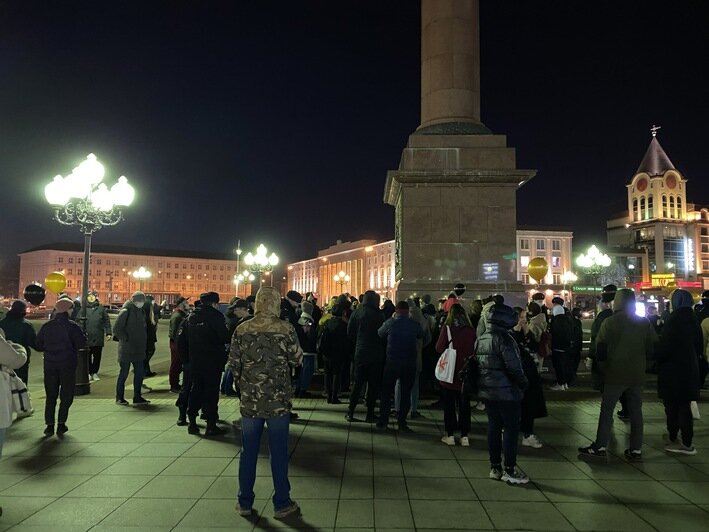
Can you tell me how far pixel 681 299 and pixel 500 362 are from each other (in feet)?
10.8

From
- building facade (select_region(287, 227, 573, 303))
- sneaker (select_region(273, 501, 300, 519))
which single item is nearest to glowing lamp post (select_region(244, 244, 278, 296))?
building facade (select_region(287, 227, 573, 303))

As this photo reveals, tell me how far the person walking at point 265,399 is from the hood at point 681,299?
5.33 m

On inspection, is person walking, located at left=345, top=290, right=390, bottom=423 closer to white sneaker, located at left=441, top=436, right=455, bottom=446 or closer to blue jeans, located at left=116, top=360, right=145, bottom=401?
white sneaker, located at left=441, top=436, right=455, bottom=446

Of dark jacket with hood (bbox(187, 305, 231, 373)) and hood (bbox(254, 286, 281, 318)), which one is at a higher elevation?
hood (bbox(254, 286, 281, 318))

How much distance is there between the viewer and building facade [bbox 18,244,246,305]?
141750 millimetres

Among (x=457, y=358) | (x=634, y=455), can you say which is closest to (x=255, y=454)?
(x=457, y=358)

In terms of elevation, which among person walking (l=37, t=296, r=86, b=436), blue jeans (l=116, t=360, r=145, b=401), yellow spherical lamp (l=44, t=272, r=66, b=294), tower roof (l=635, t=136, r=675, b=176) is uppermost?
tower roof (l=635, t=136, r=675, b=176)

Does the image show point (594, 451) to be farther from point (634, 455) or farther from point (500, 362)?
point (500, 362)

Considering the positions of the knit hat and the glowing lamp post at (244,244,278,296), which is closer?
the knit hat

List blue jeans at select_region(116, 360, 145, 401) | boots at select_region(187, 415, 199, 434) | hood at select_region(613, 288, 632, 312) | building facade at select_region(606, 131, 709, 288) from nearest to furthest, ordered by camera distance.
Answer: hood at select_region(613, 288, 632, 312) → boots at select_region(187, 415, 199, 434) → blue jeans at select_region(116, 360, 145, 401) → building facade at select_region(606, 131, 709, 288)

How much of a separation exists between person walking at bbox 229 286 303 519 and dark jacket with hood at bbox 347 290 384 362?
3799mm

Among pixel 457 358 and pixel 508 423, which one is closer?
pixel 508 423

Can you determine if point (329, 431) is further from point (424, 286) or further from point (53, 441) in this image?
point (424, 286)

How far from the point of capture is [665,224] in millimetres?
108688
